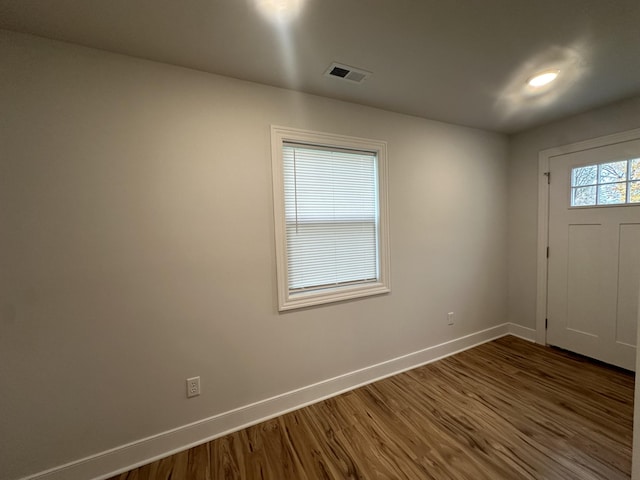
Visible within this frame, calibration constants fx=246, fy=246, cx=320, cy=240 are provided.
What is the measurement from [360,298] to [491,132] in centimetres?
255

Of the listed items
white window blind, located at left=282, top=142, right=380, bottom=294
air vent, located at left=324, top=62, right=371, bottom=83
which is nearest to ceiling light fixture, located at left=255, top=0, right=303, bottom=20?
air vent, located at left=324, top=62, right=371, bottom=83

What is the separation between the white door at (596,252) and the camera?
2.20 m

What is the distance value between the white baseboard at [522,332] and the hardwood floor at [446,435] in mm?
629

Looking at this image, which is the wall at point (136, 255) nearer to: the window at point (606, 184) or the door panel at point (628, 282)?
the window at point (606, 184)

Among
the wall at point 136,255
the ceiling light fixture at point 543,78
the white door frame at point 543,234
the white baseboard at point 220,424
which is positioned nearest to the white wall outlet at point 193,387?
the wall at point 136,255

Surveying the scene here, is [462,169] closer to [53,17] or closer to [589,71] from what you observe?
[589,71]

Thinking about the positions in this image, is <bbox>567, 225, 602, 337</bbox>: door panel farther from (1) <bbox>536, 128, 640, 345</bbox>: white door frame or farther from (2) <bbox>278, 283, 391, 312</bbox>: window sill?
(2) <bbox>278, 283, 391, 312</bbox>: window sill

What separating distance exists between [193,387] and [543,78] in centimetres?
330

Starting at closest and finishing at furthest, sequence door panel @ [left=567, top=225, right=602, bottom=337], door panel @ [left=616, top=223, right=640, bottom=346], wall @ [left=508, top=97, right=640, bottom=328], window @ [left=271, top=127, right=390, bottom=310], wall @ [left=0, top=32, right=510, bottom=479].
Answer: wall @ [left=0, top=32, right=510, bottom=479] → window @ [left=271, top=127, right=390, bottom=310] → door panel @ [left=616, top=223, right=640, bottom=346] → door panel @ [left=567, top=225, right=602, bottom=337] → wall @ [left=508, top=97, right=640, bottom=328]

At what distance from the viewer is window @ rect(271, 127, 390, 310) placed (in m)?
1.90

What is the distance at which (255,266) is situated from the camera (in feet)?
5.92

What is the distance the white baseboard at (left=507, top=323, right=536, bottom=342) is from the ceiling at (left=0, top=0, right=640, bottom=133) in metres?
2.51

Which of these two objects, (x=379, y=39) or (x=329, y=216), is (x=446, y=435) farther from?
(x=379, y=39)

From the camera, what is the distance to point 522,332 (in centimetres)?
302
